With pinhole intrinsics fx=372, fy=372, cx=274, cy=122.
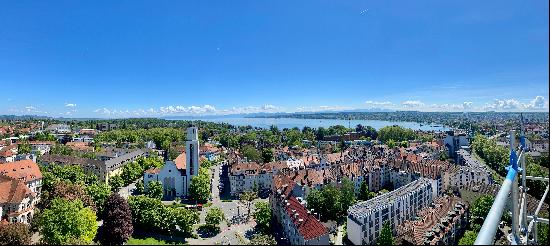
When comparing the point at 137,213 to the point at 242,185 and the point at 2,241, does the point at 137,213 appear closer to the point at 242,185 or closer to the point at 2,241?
the point at 2,241

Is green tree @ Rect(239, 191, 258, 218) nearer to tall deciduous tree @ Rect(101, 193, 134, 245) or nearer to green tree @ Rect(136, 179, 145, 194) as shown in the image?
green tree @ Rect(136, 179, 145, 194)

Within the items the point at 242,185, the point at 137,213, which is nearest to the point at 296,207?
the point at 137,213

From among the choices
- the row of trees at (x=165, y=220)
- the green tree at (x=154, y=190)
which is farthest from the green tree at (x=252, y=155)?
the row of trees at (x=165, y=220)

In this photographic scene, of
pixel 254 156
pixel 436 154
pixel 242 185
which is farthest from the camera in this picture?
pixel 436 154

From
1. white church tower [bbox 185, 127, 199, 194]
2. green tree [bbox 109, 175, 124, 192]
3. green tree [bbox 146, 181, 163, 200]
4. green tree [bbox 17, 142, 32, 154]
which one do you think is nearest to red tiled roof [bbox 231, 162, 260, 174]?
white church tower [bbox 185, 127, 199, 194]

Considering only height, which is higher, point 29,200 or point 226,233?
point 29,200
